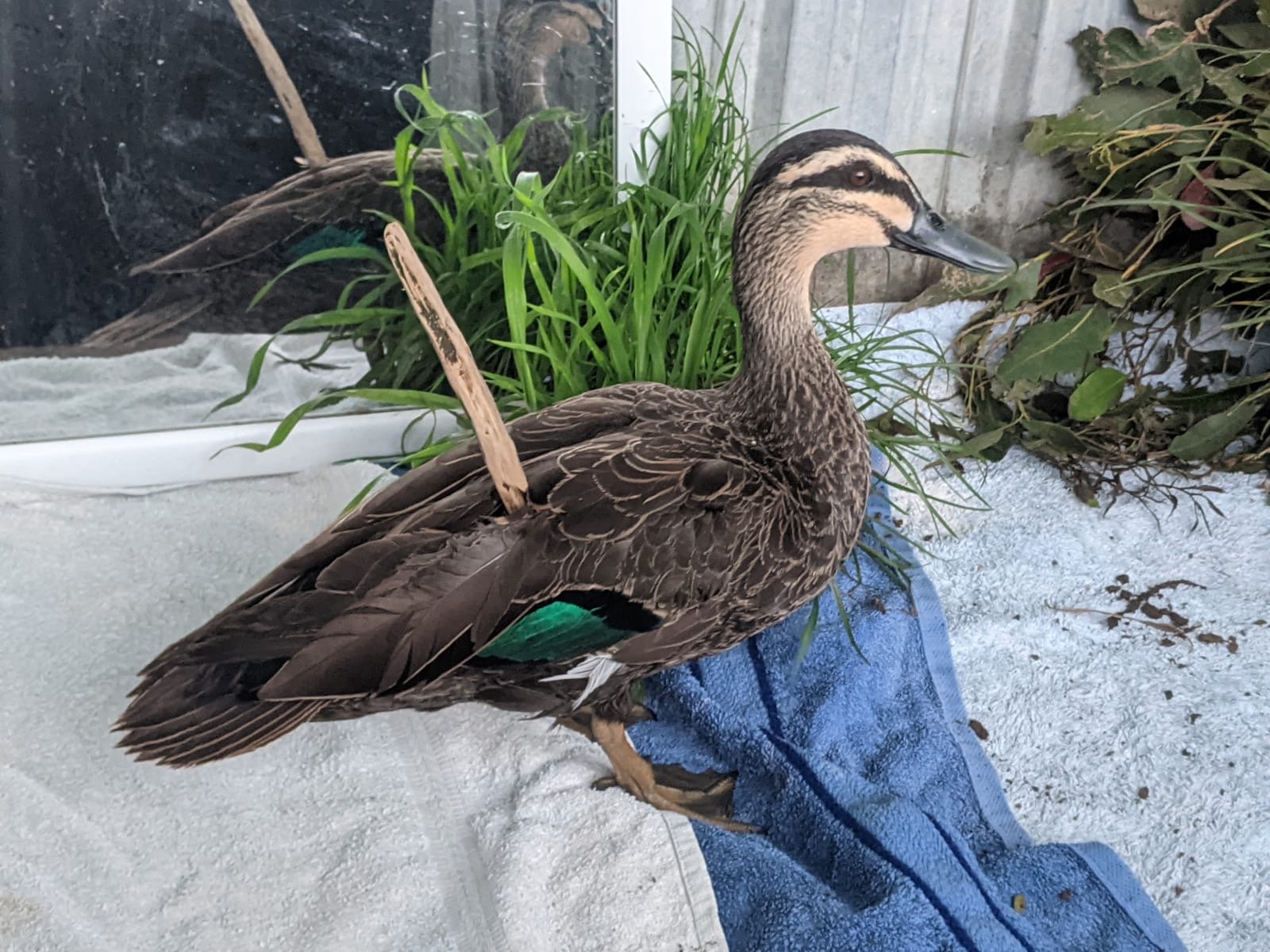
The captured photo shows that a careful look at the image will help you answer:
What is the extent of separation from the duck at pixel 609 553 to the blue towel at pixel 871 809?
88 millimetres

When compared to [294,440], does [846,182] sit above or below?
above

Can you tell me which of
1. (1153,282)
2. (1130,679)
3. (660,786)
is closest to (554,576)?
(660,786)

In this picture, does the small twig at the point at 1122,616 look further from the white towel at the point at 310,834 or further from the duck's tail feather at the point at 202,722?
the duck's tail feather at the point at 202,722

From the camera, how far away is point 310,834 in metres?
1.22

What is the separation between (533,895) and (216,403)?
1169mm

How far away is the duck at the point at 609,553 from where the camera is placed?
1.03 m

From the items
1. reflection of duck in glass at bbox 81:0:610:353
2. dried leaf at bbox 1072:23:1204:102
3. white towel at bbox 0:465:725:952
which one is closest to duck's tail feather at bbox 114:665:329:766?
white towel at bbox 0:465:725:952

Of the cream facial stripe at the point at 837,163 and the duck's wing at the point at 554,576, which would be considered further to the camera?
the cream facial stripe at the point at 837,163

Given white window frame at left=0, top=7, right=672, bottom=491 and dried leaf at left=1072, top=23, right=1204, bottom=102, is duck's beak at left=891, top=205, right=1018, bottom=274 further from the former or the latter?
dried leaf at left=1072, top=23, right=1204, bottom=102

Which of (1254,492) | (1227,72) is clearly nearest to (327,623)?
(1254,492)

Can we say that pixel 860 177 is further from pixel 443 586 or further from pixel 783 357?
pixel 443 586

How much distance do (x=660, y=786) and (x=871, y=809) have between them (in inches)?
10.3

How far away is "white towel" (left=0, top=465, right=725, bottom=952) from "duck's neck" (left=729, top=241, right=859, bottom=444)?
1.62 ft

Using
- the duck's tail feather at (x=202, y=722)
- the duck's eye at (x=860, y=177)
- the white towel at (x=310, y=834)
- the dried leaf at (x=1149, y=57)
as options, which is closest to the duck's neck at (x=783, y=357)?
the duck's eye at (x=860, y=177)
